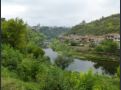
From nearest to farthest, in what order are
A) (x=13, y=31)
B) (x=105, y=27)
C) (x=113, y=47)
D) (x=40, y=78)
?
(x=40, y=78) → (x=13, y=31) → (x=113, y=47) → (x=105, y=27)

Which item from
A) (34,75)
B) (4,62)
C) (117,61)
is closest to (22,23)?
(4,62)

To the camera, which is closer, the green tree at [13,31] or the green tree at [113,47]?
the green tree at [13,31]

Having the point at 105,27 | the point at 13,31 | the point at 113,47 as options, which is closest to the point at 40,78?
the point at 13,31

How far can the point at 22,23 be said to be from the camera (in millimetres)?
9531

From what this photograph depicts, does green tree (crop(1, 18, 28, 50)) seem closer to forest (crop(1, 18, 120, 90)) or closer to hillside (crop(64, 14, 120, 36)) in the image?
forest (crop(1, 18, 120, 90))

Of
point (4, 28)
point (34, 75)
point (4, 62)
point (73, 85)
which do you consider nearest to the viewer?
point (73, 85)

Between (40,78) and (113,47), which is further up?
(40,78)

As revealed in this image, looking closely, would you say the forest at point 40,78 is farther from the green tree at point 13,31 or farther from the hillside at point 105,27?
the hillside at point 105,27

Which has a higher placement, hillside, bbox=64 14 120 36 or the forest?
hillside, bbox=64 14 120 36

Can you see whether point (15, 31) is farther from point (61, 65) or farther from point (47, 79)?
point (47, 79)

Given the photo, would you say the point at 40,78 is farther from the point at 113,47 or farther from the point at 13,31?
the point at 113,47

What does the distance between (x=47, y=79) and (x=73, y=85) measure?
29.3 inches

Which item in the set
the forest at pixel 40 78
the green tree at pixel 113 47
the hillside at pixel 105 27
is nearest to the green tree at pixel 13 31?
the forest at pixel 40 78

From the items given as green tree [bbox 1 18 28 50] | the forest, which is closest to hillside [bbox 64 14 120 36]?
green tree [bbox 1 18 28 50]
